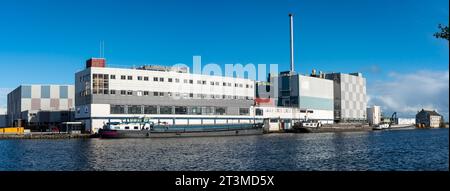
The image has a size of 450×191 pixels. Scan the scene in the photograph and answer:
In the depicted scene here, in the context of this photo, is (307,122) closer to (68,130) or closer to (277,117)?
(277,117)

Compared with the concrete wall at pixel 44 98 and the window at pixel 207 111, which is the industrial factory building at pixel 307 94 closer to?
the window at pixel 207 111

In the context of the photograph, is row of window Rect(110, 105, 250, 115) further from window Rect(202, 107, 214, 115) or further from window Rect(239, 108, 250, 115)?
window Rect(239, 108, 250, 115)

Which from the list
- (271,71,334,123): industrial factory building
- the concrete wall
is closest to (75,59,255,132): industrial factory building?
the concrete wall

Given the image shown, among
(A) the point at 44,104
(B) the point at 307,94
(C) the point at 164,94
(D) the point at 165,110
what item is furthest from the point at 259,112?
(A) the point at 44,104

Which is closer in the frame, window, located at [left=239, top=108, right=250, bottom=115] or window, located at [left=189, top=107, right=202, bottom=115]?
window, located at [left=189, top=107, right=202, bottom=115]

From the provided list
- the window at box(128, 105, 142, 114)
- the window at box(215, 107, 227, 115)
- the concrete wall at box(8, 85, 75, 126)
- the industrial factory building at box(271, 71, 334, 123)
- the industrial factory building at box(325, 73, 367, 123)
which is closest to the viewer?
the window at box(128, 105, 142, 114)

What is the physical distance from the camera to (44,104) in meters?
146

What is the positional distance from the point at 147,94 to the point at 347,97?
9517 cm

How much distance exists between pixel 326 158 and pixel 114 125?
61165 mm

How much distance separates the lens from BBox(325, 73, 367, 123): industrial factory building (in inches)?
7275

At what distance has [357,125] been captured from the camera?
17750 cm

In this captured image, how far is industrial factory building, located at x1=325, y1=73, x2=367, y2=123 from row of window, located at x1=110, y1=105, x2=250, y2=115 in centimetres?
6253

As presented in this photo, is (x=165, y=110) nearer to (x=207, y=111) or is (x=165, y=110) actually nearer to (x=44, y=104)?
(x=207, y=111)

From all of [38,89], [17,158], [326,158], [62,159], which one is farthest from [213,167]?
[38,89]
